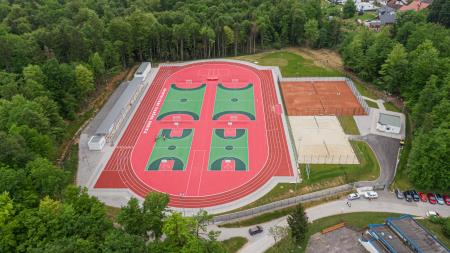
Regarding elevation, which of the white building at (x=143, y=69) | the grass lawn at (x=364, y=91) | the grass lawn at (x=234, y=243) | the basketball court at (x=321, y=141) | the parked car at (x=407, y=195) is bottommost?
the grass lawn at (x=234, y=243)

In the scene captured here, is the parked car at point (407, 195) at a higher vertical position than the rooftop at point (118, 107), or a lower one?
lower

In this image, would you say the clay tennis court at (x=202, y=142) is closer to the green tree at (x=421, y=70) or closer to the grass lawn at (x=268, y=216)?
the grass lawn at (x=268, y=216)

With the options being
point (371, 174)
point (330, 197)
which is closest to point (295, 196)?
point (330, 197)

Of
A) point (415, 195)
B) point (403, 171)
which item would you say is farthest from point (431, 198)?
point (403, 171)

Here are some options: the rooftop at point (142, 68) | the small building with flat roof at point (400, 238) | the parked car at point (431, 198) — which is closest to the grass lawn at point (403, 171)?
the parked car at point (431, 198)

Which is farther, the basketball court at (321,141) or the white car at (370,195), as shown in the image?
the basketball court at (321,141)

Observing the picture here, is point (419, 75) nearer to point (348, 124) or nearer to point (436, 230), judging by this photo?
point (348, 124)

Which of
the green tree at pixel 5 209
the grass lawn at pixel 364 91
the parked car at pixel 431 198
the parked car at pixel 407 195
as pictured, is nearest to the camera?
the green tree at pixel 5 209

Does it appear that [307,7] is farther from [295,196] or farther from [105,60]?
[295,196]
